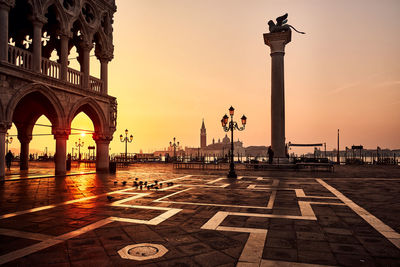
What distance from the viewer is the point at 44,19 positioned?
14.8 meters

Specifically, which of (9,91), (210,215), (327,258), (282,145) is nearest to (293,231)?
(327,258)

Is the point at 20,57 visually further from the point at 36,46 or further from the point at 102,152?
the point at 102,152

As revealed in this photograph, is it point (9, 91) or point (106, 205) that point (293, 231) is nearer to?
point (106, 205)

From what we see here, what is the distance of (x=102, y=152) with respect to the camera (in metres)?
19.9

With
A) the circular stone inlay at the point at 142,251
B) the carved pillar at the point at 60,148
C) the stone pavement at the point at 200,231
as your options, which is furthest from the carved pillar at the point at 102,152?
the circular stone inlay at the point at 142,251

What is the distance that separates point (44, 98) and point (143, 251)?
566 inches

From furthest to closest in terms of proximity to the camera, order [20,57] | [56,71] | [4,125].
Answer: [56,71] < [20,57] < [4,125]

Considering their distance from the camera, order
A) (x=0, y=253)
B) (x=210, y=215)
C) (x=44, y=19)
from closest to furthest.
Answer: (x=0, y=253) < (x=210, y=215) < (x=44, y=19)

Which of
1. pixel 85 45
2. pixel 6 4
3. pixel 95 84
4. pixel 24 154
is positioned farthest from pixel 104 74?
pixel 24 154

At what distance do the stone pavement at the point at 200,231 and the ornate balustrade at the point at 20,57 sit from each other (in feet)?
28.7

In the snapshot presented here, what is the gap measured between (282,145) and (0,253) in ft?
73.4

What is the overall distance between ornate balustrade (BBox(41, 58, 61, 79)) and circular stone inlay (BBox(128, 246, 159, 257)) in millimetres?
14603

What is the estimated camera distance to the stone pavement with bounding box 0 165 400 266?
372cm

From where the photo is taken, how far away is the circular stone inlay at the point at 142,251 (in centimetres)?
377
